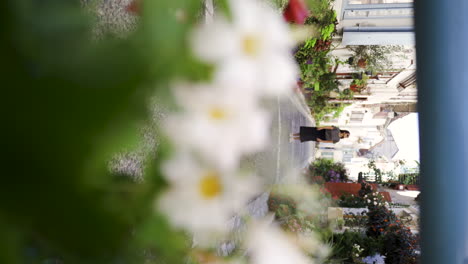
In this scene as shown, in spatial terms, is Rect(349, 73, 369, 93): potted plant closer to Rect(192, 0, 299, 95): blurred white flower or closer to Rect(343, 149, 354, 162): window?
Rect(192, 0, 299, 95): blurred white flower

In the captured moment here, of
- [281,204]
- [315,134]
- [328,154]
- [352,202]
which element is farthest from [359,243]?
[328,154]

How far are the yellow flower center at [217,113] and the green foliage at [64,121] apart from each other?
0.16 feet

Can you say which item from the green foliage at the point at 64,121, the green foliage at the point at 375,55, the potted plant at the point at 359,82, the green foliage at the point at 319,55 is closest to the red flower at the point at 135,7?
the green foliage at the point at 64,121

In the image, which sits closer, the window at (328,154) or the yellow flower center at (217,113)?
the yellow flower center at (217,113)

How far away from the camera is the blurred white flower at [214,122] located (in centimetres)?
27

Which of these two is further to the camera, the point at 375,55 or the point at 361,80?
the point at 361,80

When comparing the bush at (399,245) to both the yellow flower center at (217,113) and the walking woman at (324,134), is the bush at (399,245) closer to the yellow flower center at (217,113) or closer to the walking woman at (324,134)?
the walking woman at (324,134)

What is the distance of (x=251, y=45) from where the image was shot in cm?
29

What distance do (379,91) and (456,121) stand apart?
8985mm

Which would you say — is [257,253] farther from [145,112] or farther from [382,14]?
[382,14]

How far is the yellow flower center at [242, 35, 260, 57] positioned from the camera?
29 cm

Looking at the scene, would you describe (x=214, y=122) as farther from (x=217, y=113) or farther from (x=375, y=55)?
(x=375, y=55)

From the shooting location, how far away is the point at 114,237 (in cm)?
26

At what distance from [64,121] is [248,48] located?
15 centimetres
